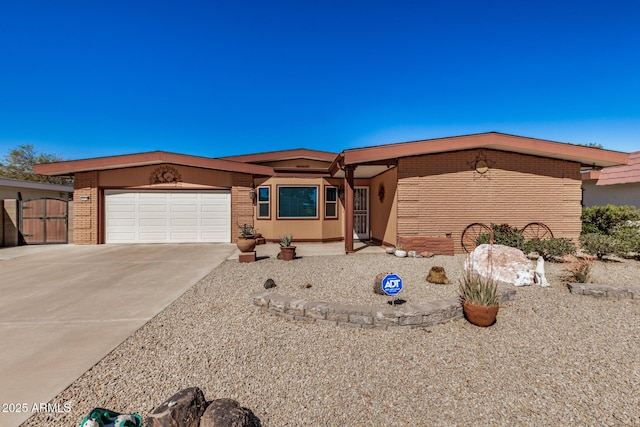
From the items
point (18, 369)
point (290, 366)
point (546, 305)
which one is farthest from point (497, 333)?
point (18, 369)

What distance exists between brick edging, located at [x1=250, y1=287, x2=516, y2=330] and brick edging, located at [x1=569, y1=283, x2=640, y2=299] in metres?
2.66

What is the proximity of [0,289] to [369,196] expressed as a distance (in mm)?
→ 11186

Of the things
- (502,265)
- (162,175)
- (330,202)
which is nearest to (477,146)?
(502,265)

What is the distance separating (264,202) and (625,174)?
15.8m

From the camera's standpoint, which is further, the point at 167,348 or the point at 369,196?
the point at 369,196

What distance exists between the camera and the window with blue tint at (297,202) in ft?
36.9

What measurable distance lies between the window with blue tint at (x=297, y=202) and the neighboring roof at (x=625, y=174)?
13.5 metres

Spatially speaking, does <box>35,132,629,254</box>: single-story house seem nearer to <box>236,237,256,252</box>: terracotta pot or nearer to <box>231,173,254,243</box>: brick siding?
<box>231,173,254,243</box>: brick siding

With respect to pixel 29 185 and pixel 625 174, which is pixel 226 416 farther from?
pixel 625 174

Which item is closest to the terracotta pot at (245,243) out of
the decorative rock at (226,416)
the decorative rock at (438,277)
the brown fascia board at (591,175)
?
the decorative rock at (438,277)

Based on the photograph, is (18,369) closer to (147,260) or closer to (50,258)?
(147,260)

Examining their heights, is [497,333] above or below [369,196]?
below

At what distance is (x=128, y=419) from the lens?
186 cm

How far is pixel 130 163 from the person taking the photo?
10.6 meters
